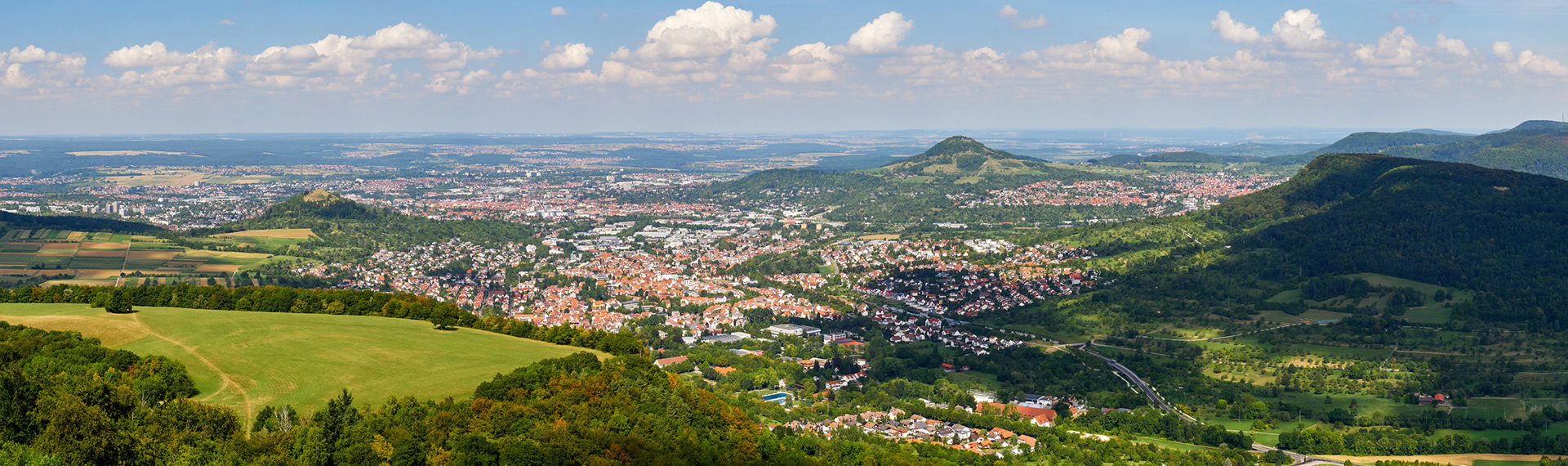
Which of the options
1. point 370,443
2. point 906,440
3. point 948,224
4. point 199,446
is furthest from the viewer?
point 948,224

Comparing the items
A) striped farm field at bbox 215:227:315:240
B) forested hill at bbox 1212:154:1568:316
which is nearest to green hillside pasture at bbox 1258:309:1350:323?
forested hill at bbox 1212:154:1568:316

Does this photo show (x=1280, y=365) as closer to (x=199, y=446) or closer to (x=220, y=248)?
(x=199, y=446)

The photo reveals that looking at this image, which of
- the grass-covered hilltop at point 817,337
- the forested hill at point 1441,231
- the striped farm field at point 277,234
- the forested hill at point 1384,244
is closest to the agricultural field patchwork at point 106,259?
the grass-covered hilltop at point 817,337

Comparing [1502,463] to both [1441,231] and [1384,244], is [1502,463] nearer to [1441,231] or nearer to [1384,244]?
[1384,244]

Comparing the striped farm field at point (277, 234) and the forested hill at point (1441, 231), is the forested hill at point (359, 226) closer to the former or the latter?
the striped farm field at point (277, 234)

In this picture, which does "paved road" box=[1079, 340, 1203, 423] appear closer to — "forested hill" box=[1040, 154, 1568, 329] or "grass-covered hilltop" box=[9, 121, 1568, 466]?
"grass-covered hilltop" box=[9, 121, 1568, 466]

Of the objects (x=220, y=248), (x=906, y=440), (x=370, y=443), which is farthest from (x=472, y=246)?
(x=370, y=443)
